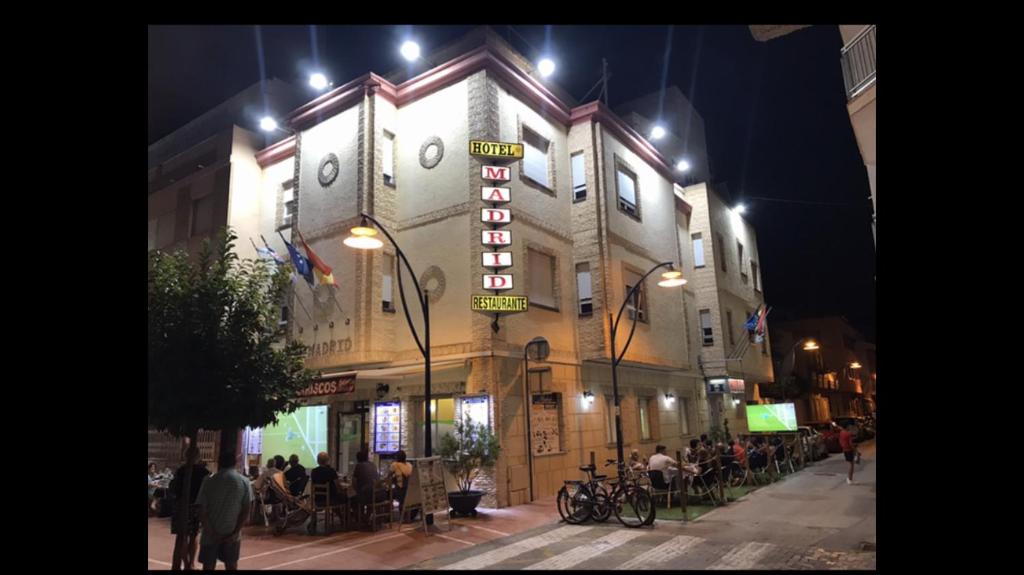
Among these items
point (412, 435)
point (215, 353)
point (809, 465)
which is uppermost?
point (215, 353)

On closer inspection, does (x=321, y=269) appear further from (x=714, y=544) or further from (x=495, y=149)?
(x=714, y=544)

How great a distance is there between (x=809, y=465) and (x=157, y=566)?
71.7 feet

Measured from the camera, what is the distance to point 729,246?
103 ft

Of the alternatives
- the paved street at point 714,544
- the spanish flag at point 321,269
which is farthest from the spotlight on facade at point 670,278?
the spanish flag at point 321,269

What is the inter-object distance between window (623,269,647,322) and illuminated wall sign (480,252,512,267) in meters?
5.77

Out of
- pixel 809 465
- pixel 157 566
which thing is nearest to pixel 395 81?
pixel 157 566

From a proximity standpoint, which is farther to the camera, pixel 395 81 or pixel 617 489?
pixel 395 81

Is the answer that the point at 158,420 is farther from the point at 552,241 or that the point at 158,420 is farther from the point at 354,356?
the point at 552,241

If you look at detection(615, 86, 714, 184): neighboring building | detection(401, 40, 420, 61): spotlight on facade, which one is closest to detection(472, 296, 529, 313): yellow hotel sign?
detection(401, 40, 420, 61): spotlight on facade

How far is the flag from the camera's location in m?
17.8

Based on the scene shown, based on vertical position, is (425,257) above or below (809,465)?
above

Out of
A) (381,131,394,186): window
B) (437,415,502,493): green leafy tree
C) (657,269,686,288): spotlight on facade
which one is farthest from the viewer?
(381,131,394,186): window

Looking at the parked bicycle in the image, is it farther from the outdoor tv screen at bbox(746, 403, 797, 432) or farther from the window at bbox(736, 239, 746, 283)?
the window at bbox(736, 239, 746, 283)

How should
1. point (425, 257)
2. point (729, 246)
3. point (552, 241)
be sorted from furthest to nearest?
point (729, 246)
point (552, 241)
point (425, 257)
